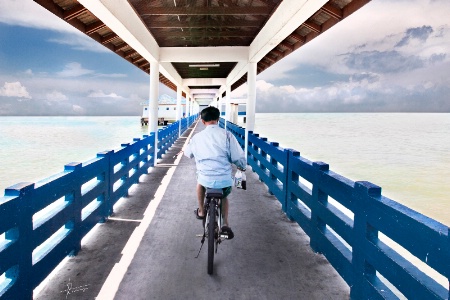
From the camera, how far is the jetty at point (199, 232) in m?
2.84

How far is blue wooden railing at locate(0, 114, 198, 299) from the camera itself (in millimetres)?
2862

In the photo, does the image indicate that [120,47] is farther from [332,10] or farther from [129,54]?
[332,10]

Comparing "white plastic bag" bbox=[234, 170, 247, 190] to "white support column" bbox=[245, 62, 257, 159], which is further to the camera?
"white support column" bbox=[245, 62, 257, 159]

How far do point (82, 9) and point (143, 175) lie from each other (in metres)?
4.61

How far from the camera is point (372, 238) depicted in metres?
3.07

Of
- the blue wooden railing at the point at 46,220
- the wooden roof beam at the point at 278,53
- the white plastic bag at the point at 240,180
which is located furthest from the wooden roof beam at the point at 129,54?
the white plastic bag at the point at 240,180

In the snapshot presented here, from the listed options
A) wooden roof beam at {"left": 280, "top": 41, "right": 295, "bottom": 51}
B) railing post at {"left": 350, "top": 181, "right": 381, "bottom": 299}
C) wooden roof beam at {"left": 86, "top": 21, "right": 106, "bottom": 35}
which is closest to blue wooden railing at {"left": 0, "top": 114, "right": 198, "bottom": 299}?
railing post at {"left": 350, "top": 181, "right": 381, "bottom": 299}

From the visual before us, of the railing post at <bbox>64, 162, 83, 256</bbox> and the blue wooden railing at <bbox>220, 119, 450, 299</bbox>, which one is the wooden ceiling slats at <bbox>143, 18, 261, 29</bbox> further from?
the railing post at <bbox>64, 162, 83, 256</bbox>

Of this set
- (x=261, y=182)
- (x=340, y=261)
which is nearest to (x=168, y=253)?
(x=340, y=261)

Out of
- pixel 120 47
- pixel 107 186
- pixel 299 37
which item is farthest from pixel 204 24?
pixel 107 186

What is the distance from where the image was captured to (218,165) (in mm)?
4137

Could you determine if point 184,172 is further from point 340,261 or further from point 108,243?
point 340,261

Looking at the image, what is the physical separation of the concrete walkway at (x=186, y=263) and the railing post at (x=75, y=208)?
0.49 feet

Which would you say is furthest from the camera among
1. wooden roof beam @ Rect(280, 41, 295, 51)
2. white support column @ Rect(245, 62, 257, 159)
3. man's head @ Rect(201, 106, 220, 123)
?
white support column @ Rect(245, 62, 257, 159)
